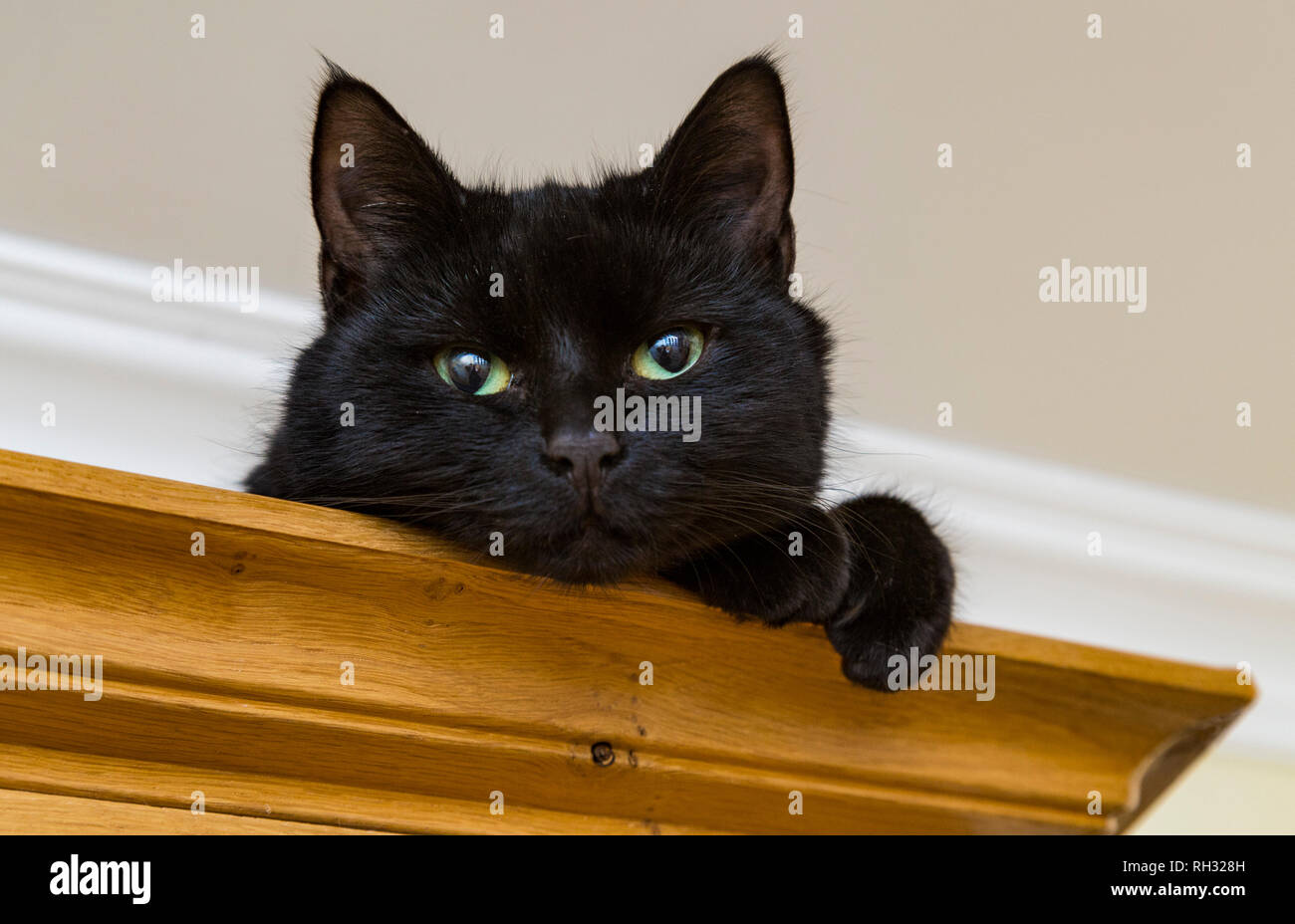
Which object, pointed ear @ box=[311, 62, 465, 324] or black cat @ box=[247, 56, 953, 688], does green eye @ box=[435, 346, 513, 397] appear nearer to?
black cat @ box=[247, 56, 953, 688]

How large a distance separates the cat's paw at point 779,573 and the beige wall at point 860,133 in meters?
0.73

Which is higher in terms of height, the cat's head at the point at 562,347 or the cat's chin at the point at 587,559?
the cat's head at the point at 562,347

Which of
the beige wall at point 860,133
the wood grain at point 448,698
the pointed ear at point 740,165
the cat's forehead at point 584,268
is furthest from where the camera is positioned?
the beige wall at point 860,133

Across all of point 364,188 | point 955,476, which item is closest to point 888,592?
point 364,188

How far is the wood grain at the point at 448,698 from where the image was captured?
0.91m

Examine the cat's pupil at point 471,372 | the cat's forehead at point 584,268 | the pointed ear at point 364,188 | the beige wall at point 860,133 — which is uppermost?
the beige wall at point 860,133

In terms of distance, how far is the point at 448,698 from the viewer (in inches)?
40.0

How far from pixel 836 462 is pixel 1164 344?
919 mm

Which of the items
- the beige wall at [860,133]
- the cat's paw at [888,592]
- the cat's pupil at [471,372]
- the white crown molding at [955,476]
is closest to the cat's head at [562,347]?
the cat's pupil at [471,372]

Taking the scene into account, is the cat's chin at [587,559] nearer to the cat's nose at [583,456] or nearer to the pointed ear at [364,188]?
the cat's nose at [583,456]

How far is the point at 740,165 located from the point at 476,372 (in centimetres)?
42

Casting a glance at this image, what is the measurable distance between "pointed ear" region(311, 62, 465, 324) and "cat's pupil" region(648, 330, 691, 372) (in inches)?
11.0

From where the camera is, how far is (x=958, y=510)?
2.29 m
